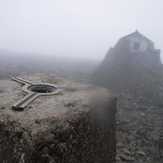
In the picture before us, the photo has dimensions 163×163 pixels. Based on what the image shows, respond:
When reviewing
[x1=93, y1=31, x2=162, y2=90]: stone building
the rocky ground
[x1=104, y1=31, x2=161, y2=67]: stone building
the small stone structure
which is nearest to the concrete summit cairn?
the small stone structure

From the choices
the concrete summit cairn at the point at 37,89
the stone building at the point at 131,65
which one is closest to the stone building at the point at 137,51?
the stone building at the point at 131,65

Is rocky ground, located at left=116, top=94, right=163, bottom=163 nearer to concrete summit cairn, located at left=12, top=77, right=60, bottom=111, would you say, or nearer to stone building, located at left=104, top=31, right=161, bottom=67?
concrete summit cairn, located at left=12, top=77, right=60, bottom=111

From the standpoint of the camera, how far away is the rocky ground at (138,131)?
6.32 meters

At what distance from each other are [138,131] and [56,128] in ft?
21.0

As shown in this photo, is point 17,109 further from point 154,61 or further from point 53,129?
point 154,61

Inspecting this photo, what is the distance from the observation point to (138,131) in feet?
26.1

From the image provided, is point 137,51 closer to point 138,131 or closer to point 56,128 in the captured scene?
point 138,131

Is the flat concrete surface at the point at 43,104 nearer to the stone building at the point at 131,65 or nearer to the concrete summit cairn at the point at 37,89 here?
the concrete summit cairn at the point at 37,89

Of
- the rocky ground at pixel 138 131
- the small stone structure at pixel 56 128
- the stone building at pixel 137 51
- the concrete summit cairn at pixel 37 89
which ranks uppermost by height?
the stone building at pixel 137 51

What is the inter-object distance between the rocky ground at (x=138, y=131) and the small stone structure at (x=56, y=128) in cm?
281

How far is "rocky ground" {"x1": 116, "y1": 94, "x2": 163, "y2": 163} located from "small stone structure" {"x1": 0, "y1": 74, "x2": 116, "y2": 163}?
2806mm

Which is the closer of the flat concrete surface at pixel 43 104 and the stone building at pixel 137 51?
the flat concrete surface at pixel 43 104

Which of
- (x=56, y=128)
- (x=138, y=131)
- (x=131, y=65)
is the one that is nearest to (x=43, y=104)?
(x=56, y=128)

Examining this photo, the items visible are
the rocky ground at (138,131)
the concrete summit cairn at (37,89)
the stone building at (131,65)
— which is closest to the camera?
the concrete summit cairn at (37,89)
